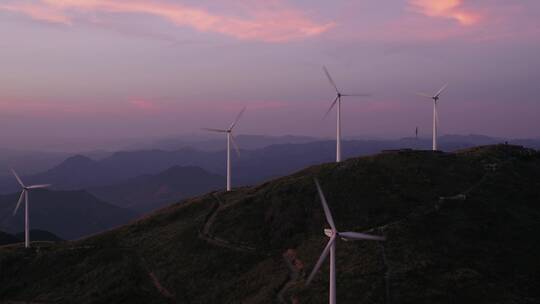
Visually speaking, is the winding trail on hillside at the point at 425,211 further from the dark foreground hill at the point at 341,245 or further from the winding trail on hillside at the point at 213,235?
the winding trail on hillside at the point at 213,235

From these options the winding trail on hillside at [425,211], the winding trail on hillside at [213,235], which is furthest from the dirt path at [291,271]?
the winding trail on hillside at [425,211]

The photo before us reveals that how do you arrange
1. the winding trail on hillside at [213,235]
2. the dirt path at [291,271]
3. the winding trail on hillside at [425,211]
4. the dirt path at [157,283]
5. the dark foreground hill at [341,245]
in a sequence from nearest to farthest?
1. the dark foreground hill at [341,245]
2. the dirt path at [291,271]
3. the winding trail on hillside at [425,211]
4. the dirt path at [157,283]
5. the winding trail on hillside at [213,235]

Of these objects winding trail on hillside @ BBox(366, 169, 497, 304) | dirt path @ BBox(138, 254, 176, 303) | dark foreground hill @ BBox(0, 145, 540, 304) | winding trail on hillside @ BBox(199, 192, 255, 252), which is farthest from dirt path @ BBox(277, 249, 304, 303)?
dirt path @ BBox(138, 254, 176, 303)

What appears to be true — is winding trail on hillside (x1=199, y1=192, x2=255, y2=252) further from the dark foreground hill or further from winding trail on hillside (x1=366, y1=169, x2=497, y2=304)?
winding trail on hillside (x1=366, y1=169, x2=497, y2=304)

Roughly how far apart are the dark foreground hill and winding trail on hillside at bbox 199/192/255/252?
1.12 feet

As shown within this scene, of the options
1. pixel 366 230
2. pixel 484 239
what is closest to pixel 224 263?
pixel 366 230

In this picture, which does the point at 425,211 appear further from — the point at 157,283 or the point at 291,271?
the point at 157,283

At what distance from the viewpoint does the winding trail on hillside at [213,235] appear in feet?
335

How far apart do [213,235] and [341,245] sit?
35042 millimetres

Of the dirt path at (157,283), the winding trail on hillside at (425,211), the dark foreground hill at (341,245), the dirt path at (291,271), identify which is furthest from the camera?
the dirt path at (157,283)

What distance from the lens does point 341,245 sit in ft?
290

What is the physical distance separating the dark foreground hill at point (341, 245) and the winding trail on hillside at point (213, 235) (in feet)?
1.12

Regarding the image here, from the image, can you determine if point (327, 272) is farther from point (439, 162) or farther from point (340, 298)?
point (439, 162)

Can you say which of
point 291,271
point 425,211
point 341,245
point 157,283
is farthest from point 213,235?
point 425,211
